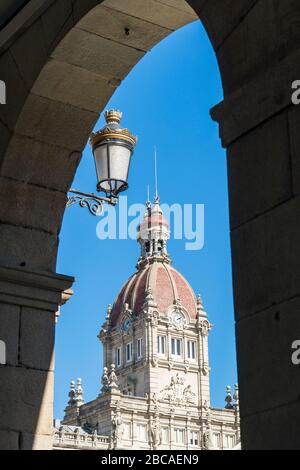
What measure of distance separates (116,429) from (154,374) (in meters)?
10.1

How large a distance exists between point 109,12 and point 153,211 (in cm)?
8331

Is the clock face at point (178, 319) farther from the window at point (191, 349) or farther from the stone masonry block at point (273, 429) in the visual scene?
the stone masonry block at point (273, 429)

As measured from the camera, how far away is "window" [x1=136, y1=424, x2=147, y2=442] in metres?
69.6

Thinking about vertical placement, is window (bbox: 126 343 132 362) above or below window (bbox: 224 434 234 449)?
above

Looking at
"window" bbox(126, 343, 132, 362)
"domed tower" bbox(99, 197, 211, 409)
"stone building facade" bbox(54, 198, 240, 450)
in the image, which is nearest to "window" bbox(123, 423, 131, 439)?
"stone building facade" bbox(54, 198, 240, 450)

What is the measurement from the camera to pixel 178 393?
7662 centimetres

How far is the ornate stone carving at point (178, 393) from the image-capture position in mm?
75000

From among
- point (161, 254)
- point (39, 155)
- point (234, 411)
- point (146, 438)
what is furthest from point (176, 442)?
point (39, 155)

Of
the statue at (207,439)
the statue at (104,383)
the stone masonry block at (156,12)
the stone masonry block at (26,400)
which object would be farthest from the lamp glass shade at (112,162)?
the statue at (207,439)

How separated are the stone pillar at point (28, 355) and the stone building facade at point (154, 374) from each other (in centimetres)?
5987

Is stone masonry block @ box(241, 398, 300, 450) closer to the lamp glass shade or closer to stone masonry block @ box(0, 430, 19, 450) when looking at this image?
stone masonry block @ box(0, 430, 19, 450)

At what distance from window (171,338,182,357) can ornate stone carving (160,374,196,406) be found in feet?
7.28

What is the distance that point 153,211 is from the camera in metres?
88.0
